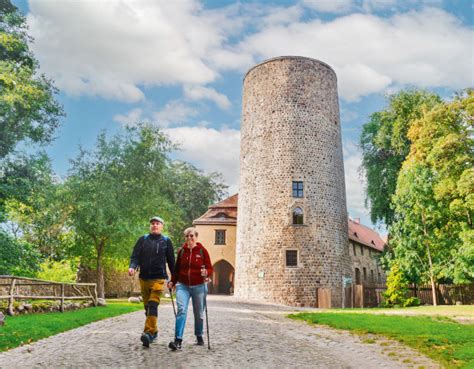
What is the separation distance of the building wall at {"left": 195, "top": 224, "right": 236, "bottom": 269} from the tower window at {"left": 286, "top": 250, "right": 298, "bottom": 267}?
1037cm

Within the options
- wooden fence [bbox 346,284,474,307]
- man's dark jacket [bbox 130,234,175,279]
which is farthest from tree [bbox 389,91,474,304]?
man's dark jacket [bbox 130,234,175,279]

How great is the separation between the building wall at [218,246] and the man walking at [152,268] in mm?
30928

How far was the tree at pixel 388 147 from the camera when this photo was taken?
31594 mm

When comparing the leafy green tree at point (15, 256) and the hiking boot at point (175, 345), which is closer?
the hiking boot at point (175, 345)

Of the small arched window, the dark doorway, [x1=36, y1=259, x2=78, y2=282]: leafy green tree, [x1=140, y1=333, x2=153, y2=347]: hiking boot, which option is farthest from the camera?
the dark doorway

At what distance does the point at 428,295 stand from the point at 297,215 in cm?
949

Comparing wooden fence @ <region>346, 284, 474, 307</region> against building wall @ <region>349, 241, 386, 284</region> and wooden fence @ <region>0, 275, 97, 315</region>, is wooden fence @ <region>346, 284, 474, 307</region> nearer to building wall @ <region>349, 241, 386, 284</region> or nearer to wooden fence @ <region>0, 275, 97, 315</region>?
building wall @ <region>349, 241, 386, 284</region>

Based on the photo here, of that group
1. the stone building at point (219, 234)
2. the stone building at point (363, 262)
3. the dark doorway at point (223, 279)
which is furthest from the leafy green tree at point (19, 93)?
the stone building at point (363, 262)

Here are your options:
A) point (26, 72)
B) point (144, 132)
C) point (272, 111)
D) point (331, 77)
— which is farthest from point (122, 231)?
point (331, 77)

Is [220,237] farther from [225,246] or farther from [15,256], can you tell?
[15,256]

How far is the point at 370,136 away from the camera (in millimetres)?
34500

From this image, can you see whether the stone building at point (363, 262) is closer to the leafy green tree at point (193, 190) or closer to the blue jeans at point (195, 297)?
the leafy green tree at point (193, 190)

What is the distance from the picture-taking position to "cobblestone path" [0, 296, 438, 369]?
5945 mm

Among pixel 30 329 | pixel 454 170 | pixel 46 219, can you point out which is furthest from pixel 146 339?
pixel 46 219
